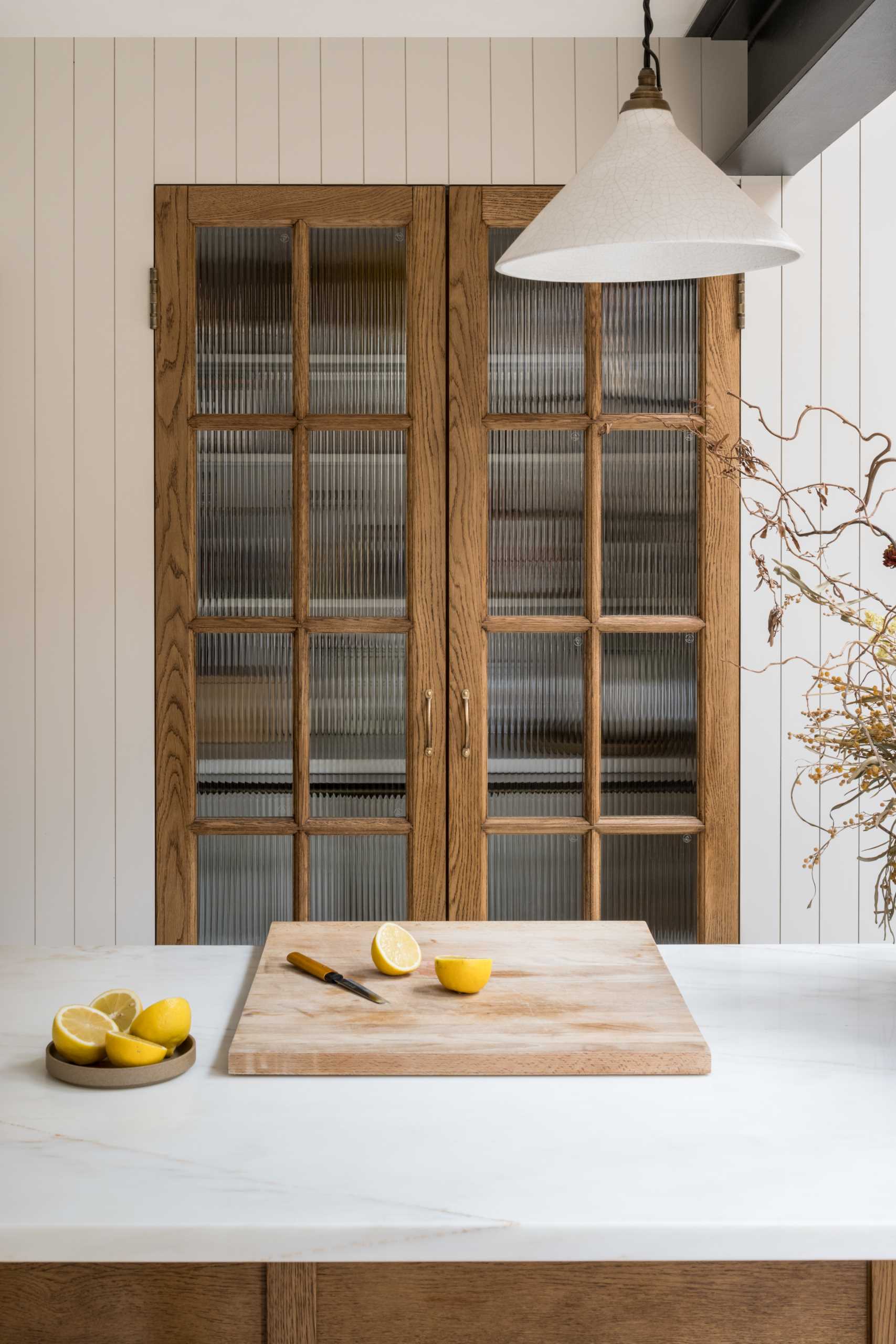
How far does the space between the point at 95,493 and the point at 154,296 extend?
1.65ft

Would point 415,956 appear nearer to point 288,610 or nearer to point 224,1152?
point 224,1152

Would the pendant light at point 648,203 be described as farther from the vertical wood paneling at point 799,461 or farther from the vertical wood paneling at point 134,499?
the vertical wood paneling at point 134,499

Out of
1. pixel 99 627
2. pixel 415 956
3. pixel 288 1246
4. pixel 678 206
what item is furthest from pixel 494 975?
pixel 99 627

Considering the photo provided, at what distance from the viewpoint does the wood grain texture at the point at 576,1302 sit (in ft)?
3.64

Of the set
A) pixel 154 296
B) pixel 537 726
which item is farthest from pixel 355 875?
pixel 154 296

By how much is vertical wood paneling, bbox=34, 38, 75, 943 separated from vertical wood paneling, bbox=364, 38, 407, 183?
28.6 inches

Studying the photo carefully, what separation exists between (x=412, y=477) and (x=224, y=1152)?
196 centimetres

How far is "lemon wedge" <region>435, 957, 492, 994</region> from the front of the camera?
1495 millimetres

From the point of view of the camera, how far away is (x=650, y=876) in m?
2.91

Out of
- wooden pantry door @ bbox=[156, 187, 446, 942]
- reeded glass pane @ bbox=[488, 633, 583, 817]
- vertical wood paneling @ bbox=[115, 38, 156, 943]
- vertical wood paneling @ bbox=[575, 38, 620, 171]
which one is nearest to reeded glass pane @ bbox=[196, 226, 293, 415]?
wooden pantry door @ bbox=[156, 187, 446, 942]

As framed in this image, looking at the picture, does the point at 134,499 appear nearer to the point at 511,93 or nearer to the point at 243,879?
the point at 243,879

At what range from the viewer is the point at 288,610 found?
9.45 ft

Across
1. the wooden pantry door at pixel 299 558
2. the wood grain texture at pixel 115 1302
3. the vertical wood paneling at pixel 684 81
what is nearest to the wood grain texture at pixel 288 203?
the wooden pantry door at pixel 299 558

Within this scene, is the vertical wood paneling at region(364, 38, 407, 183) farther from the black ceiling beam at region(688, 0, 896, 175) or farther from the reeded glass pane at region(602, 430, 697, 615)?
the reeded glass pane at region(602, 430, 697, 615)
